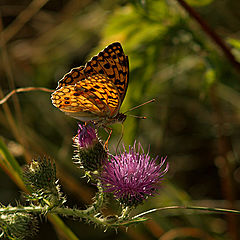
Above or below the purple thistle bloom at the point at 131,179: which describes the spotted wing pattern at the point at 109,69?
above

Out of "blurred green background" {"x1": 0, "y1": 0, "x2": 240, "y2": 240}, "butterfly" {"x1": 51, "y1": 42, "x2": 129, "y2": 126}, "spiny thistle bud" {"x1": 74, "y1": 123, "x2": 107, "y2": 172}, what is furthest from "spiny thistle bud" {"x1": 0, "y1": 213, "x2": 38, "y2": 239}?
"blurred green background" {"x1": 0, "y1": 0, "x2": 240, "y2": 240}

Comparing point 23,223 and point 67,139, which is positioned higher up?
point 23,223

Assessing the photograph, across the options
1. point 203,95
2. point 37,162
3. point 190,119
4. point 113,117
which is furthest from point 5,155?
point 190,119

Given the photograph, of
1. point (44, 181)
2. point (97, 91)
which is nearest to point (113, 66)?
point (97, 91)

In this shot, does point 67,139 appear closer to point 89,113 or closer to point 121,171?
point 89,113

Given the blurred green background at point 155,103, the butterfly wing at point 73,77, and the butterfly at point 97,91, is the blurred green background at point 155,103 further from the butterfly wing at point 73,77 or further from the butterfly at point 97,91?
the butterfly wing at point 73,77

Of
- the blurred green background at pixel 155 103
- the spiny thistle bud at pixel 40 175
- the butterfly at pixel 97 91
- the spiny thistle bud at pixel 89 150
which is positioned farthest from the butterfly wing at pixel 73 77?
the blurred green background at pixel 155 103
